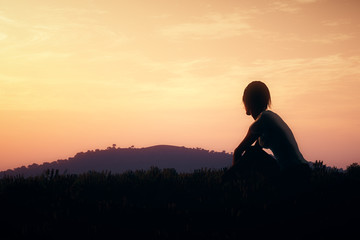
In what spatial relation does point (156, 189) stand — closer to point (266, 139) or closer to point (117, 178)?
point (117, 178)

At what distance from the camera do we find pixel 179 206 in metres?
7.93

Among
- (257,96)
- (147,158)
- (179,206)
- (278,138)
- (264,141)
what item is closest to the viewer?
(179,206)

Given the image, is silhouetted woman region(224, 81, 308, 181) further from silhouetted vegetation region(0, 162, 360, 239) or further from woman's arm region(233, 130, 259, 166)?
silhouetted vegetation region(0, 162, 360, 239)

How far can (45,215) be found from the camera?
7848 mm

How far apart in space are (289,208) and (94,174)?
4.78 metres

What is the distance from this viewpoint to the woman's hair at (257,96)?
873cm

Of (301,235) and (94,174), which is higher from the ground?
(94,174)

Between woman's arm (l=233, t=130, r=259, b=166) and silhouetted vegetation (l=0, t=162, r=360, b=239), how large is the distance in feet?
1.73

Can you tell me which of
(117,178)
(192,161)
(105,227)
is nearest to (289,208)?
(105,227)

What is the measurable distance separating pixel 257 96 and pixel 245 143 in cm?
97

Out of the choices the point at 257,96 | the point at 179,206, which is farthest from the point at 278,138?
the point at 179,206

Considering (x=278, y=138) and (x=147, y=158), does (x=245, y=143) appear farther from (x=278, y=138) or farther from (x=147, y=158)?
(x=147, y=158)

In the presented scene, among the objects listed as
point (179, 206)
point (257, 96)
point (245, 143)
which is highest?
point (257, 96)

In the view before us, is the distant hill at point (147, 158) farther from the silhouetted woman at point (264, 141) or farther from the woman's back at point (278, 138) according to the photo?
the woman's back at point (278, 138)
